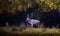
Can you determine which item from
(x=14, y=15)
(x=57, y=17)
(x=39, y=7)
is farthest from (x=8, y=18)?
(x=57, y=17)

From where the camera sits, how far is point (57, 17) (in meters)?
1.93

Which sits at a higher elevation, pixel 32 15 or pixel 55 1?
pixel 55 1

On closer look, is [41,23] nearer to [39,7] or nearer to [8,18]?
[39,7]

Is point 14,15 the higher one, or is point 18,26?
point 14,15

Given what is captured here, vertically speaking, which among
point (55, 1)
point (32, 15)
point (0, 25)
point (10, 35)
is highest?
point (55, 1)

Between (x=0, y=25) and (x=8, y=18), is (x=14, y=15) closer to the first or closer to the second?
(x=8, y=18)

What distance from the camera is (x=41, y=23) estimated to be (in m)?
1.97

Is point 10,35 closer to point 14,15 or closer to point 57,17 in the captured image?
point 14,15

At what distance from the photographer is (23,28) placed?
1.99m

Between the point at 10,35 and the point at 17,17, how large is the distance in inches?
10.2

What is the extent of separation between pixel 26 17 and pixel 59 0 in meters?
0.48

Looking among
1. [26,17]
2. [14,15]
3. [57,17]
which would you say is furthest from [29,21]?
[57,17]

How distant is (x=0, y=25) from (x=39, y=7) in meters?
0.58

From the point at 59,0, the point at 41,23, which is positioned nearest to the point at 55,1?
the point at 59,0
